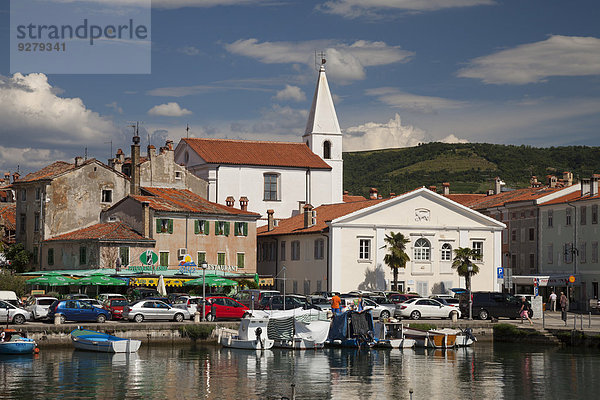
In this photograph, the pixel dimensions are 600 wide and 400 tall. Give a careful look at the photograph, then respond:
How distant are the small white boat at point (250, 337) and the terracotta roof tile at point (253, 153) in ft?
136

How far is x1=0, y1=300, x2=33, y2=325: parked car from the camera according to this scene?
167ft

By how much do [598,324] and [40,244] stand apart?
142 feet

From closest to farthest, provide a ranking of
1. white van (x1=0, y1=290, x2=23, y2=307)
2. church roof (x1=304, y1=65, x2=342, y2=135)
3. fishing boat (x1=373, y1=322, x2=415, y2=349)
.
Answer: fishing boat (x1=373, y1=322, x2=415, y2=349), white van (x1=0, y1=290, x2=23, y2=307), church roof (x1=304, y1=65, x2=342, y2=135)

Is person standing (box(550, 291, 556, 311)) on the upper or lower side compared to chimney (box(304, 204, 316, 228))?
lower

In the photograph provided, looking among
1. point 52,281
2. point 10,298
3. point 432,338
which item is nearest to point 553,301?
point 432,338

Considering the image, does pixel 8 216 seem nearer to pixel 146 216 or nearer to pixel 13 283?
pixel 146 216

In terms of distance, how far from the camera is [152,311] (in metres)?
54.5

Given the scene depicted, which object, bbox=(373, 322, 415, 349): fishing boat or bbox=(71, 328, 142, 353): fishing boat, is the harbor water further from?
bbox=(373, 322, 415, 349): fishing boat

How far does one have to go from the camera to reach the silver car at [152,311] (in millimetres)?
54000

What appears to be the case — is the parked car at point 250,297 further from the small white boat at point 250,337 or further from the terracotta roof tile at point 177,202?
the terracotta roof tile at point 177,202

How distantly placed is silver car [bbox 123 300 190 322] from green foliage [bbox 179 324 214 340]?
7.51 feet

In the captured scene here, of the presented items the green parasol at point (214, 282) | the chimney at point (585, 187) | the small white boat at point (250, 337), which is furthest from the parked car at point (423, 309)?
the chimney at point (585, 187)

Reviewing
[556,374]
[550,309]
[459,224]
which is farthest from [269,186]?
[556,374]

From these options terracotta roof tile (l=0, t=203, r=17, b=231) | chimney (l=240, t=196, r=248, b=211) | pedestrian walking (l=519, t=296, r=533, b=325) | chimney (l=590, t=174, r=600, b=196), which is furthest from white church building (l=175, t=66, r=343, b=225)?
pedestrian walking (l=519, t=296, r=533, b=325)
